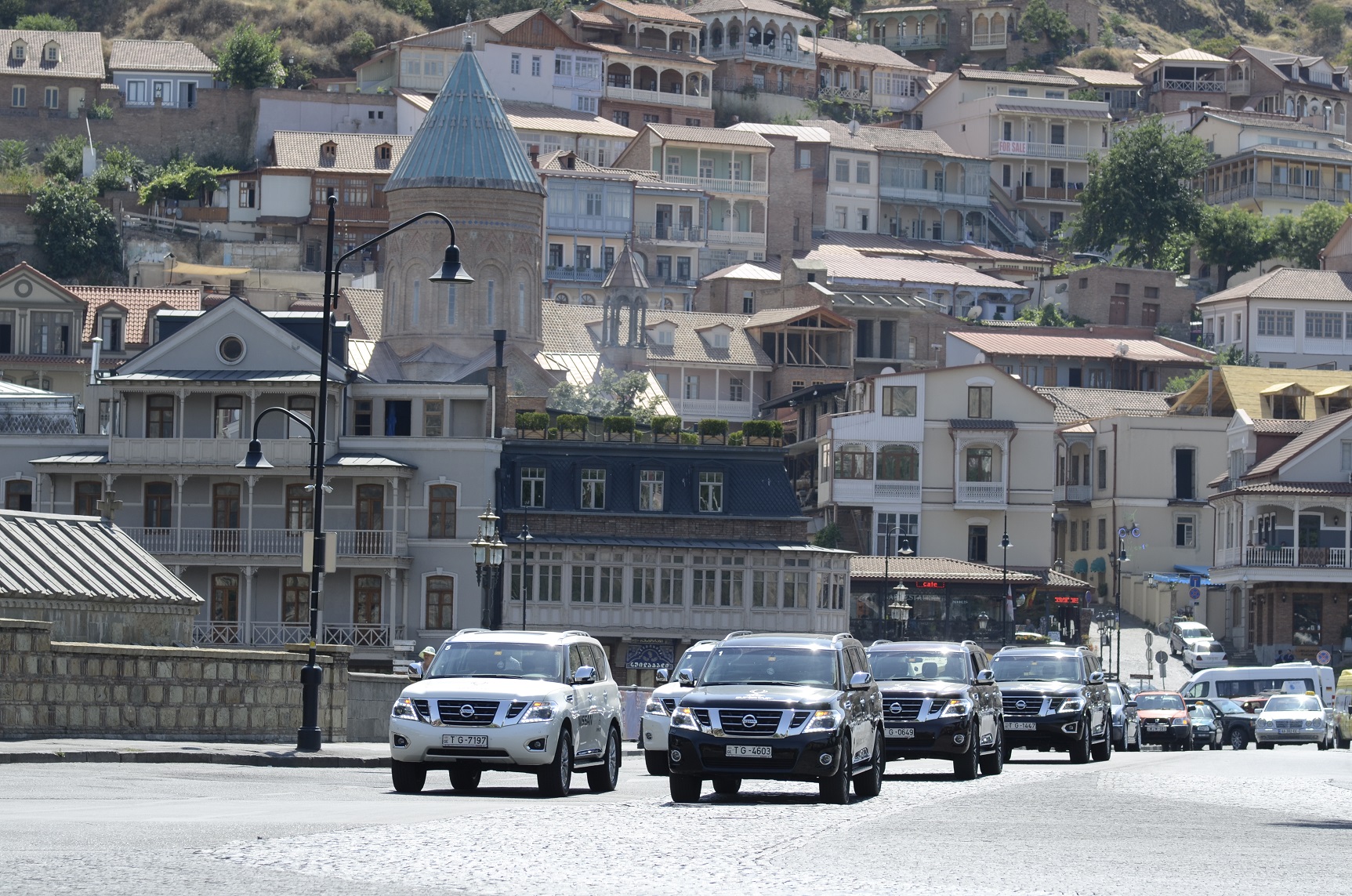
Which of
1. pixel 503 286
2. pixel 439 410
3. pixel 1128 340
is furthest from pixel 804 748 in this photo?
pixel 1128 340

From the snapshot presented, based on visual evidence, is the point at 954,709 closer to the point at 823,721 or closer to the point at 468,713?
the point at 823,721

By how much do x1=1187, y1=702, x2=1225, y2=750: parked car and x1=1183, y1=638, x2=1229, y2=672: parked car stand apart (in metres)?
24.9

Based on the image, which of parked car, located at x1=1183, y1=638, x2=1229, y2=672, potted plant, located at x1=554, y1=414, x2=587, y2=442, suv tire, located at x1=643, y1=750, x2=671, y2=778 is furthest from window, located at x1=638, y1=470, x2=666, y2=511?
suv tire, located at x1=643, y1=750, x2=671, y2=778

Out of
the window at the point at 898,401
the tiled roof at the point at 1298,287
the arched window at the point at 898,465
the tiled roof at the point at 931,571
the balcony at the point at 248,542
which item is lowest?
the tiled roof at the point at 931,571

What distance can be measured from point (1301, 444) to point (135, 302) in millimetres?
43601

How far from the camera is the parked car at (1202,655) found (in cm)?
7456

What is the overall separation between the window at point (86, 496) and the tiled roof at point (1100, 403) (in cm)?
4056

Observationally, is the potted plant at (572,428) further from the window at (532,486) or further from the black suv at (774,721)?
the black suv at (774,721)

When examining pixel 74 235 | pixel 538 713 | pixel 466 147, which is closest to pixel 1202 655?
pixel 466 147

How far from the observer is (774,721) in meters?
23.0

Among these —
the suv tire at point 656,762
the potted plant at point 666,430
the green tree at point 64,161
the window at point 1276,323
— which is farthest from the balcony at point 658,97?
the suv tire at point 656,762

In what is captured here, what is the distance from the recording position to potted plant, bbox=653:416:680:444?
67.8 m

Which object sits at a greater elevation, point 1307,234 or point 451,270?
point 1307,234

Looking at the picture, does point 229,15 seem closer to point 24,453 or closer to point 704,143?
point 704,143
